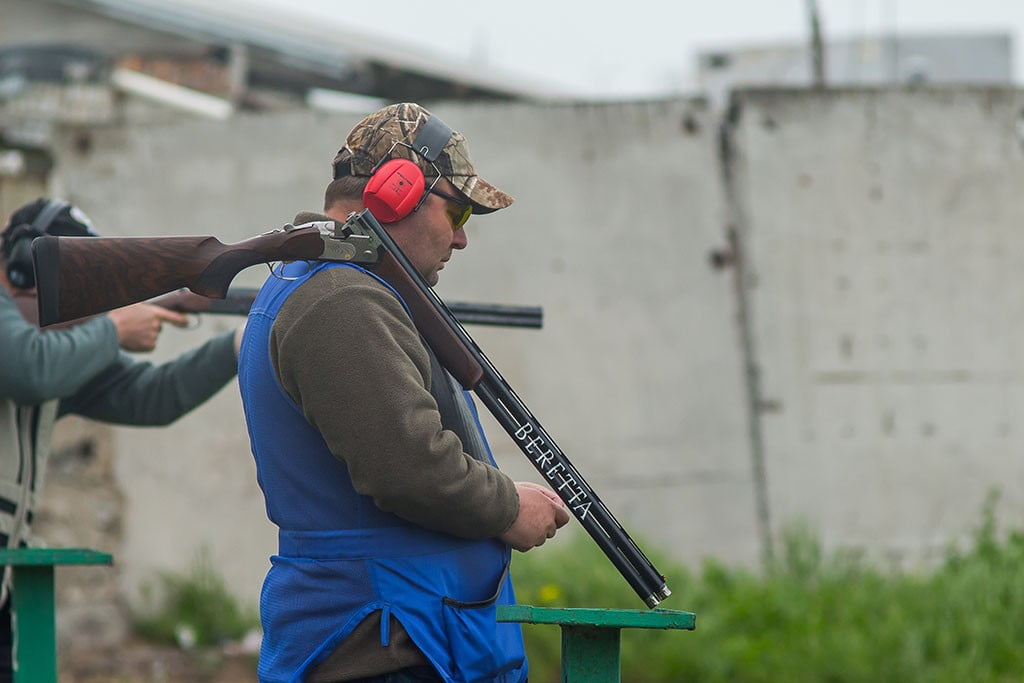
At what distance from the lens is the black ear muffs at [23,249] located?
11.5 feet

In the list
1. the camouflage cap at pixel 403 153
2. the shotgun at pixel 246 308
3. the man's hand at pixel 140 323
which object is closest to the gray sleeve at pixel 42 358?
the shotgun at pixel 246 308

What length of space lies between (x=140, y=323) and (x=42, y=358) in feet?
1.29

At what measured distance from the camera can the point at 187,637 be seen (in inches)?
245

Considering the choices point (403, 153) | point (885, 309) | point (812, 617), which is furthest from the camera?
point (885, 309)

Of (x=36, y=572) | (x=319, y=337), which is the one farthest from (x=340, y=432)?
(x=36, y=572)

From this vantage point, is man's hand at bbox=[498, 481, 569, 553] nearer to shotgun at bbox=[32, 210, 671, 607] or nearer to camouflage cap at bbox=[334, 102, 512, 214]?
shotgun at bbox=[32, 210, 671, 607]

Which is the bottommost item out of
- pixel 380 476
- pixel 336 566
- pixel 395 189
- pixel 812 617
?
pixel 812 617

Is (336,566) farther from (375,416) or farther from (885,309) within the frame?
(885,309)

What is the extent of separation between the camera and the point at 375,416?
2465mm

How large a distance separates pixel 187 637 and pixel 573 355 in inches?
88.7

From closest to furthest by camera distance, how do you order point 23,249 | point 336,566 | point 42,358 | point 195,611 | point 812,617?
1. point 336,566
2. point 42,358
3. point 23,249
4. point 812,617
5. point 195,611

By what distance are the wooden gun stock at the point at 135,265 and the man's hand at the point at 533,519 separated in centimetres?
65

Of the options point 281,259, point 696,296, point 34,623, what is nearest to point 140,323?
point 34,623

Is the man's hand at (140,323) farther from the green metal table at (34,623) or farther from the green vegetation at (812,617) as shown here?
the green vegetation at (812,617)
